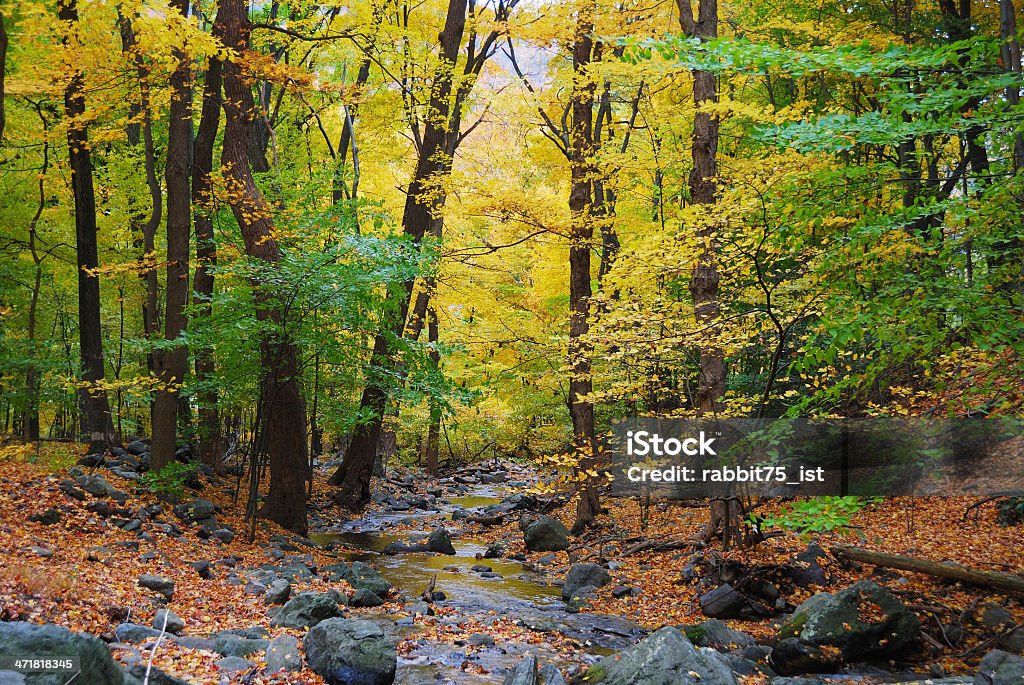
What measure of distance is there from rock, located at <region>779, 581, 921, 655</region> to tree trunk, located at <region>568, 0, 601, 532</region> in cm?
519

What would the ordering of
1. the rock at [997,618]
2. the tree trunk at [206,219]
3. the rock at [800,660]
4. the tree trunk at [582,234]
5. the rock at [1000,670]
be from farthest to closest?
the tree trunk at [582,234] → the tree trunk at [206,219] → the rock at [997,618] → the rock at [800,660] → the rock at [1000,670]

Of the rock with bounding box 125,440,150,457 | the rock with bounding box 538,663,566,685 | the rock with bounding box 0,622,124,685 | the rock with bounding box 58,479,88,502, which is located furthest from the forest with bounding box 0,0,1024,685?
the rock with bounding box 125,440,150,457

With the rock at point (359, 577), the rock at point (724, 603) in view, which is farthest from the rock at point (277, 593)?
the rock at point (724, 603)

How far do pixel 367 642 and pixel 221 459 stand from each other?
1180cm

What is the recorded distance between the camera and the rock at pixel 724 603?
840cm

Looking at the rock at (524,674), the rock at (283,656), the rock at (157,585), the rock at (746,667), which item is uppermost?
the rock at (157,585)

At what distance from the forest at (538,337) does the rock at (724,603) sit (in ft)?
0.13

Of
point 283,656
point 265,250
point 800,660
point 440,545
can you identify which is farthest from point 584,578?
point 265,250

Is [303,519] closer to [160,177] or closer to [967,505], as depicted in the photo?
[160,177]

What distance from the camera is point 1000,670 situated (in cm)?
535

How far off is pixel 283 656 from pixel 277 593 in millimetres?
2149

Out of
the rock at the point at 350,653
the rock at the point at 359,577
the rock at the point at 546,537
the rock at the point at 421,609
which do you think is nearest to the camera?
the rock at the point at 350,653

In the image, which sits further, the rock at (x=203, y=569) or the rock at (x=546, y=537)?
the rock at (x=546, y=537)

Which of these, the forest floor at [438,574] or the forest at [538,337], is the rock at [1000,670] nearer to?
the forest at [538,337]
